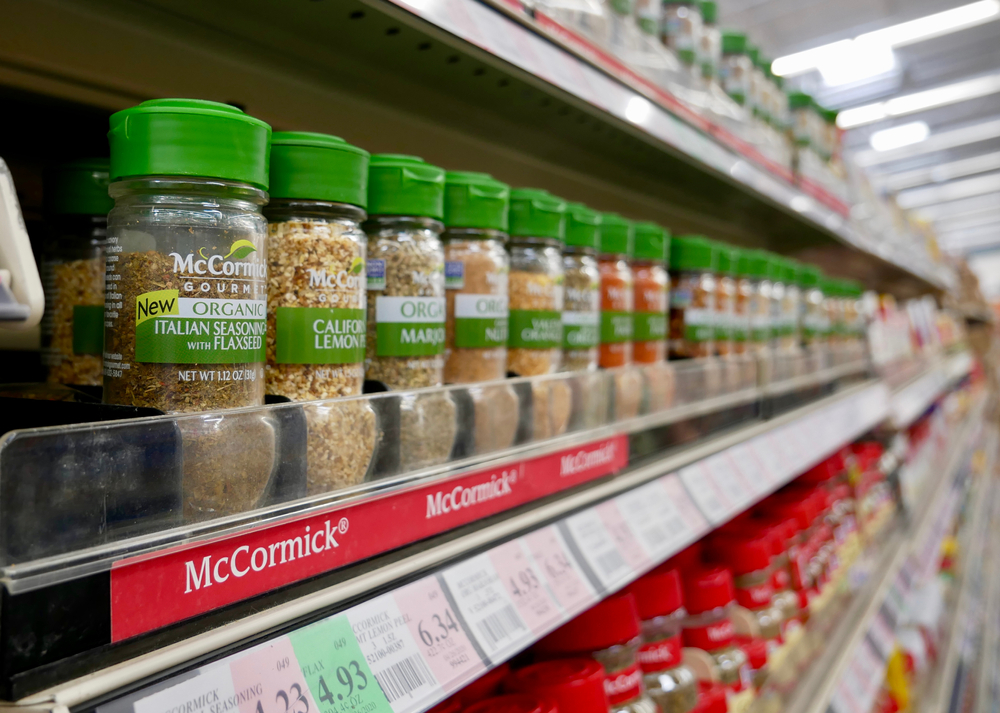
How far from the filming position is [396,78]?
916mm

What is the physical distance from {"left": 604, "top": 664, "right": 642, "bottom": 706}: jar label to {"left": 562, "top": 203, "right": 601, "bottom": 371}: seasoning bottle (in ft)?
1.23

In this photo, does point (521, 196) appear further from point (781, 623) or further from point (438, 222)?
point (781, 623)

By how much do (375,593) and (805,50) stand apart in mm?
7758

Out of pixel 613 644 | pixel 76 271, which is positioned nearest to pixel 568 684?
pixel 613 644

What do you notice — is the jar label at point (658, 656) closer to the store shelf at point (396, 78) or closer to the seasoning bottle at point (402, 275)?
the seasoning bottle at point (402, 275)

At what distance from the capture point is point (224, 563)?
1.40 ft

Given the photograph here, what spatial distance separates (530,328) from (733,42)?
125 centimetres

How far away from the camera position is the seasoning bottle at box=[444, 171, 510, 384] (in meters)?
0.73

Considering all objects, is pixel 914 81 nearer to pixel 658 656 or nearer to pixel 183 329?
pixel 658 656

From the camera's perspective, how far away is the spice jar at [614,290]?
1.00 meters

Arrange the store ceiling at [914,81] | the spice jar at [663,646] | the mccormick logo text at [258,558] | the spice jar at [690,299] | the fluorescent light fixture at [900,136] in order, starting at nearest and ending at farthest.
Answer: the mccormick logo text at [258,558]
the spice jar at [663,646]
the spice jar at [690,299]
the store ceiling at [914,81]
the fluorescent light fixture at [900,136]

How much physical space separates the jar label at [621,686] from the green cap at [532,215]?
21.1 inches

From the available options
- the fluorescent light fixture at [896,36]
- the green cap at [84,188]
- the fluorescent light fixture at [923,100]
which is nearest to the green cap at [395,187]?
the green cap at [84,188]

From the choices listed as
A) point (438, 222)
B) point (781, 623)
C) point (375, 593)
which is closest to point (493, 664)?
point (375, 593)
